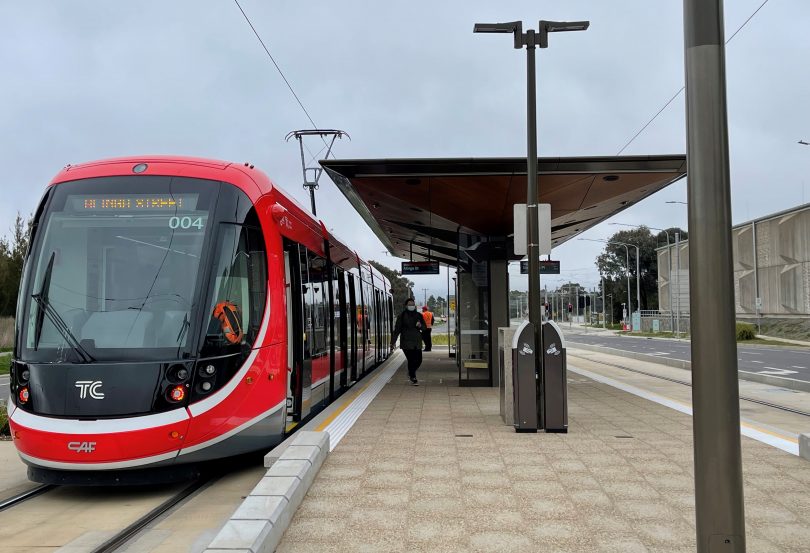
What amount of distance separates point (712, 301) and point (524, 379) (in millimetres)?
5888

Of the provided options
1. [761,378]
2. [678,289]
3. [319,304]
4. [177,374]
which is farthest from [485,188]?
[678,289]

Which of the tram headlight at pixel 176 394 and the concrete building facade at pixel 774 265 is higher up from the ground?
the concrete building facade at pixel 774 265

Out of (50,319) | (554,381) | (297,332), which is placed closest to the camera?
(50,319)

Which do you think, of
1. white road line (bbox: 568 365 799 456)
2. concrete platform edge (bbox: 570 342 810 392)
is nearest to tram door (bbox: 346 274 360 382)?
white road line (bbox: 568 365 799 456)

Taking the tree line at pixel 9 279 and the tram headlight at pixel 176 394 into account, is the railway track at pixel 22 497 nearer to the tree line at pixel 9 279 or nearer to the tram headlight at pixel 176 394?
the tram headlight at pixel 176 394

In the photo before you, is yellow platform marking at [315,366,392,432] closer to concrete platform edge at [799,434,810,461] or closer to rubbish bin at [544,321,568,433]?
rubbish bin at [544,321,568,433]

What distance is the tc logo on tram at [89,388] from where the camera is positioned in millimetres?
6637

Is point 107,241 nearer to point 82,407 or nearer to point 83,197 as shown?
point 83,197

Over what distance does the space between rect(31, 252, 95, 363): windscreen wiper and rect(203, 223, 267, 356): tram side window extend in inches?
43.4

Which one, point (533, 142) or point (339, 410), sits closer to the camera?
point (533, 142)

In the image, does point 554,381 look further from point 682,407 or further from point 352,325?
point 352,325

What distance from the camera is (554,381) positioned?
8.83 meters

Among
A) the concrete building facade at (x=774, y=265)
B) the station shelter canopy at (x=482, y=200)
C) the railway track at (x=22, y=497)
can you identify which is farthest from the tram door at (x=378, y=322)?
the concrete building facade at (x=774, y=265)

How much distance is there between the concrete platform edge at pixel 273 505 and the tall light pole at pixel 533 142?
11.2 ft
